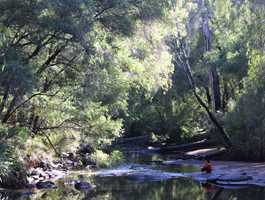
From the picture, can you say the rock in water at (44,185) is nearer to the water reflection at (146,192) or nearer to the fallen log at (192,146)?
the water reflection at (146,192)

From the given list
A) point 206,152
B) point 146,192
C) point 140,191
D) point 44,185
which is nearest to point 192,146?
point 206,152

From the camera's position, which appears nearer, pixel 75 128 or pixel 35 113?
pixel 35 113

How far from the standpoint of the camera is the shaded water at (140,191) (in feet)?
62.5

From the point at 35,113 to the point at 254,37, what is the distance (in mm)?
10120

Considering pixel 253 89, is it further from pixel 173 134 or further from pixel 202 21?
pixel 173 134

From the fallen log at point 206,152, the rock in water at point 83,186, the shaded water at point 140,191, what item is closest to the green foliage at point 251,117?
the fallen log at point 206,152

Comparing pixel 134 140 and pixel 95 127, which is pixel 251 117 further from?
pixel 134 140

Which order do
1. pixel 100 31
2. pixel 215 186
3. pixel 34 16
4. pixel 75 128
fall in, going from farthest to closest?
pixel 75 128 < pixel 215 186 < pixel 100 31 < pixel 34 16

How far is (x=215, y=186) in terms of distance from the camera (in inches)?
850

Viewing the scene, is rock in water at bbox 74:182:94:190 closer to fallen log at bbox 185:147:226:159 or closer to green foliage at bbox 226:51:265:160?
green foliage at bbox 226:51:265:160

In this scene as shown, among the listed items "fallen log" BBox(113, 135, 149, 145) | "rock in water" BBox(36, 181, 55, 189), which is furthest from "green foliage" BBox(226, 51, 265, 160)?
"fallen log" BBox(113, 135, 149, 145)

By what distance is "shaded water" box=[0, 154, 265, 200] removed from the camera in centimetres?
1905

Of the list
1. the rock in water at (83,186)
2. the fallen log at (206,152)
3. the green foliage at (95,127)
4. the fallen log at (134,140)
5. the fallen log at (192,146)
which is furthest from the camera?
the fallen log at (134,140)

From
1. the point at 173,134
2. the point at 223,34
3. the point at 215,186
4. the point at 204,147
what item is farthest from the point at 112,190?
the point at 173,134
